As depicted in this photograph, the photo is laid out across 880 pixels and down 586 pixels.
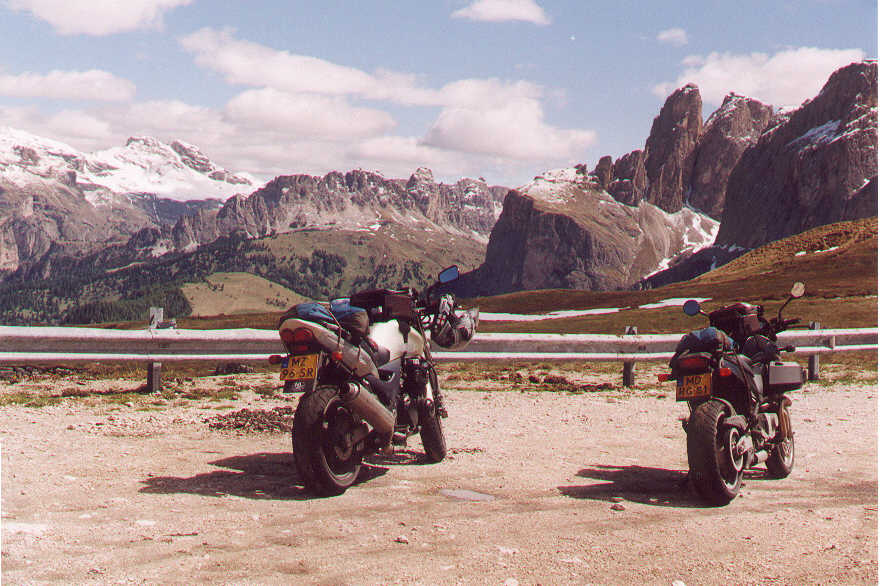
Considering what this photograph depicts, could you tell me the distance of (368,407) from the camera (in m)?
6.47

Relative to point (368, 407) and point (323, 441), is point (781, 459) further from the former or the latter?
point (323, 441)

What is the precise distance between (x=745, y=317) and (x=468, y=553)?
4.12 metres

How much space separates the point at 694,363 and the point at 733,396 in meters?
0.62

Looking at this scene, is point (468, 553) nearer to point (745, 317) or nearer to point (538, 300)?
point (745, 317)

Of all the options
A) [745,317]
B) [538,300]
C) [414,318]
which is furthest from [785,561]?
[538,300]

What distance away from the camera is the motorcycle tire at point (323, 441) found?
19.9 feet

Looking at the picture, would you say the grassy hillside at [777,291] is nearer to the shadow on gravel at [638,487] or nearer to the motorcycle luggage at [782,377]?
the shadow on gravel at [638,487]

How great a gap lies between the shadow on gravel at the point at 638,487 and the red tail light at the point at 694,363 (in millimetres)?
1059

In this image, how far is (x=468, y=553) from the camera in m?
4.84

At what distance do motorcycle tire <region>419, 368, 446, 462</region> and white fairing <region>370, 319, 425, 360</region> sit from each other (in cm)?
35

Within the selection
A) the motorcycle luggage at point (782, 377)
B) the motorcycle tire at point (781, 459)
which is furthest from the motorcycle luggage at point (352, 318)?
the motorcycle tire at point (781, 459)

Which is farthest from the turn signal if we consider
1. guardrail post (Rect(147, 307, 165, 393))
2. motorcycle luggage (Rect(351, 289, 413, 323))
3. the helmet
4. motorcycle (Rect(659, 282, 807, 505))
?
guardrail post (Rect(147, 307, 165, 393))

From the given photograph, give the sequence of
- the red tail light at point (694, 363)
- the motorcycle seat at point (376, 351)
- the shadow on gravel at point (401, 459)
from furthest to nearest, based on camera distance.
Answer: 1. the shadow on gravel at point (401, 459)
2. the red tail light at point (694, 363)
3. the motorcycle seat at point (376, 351)

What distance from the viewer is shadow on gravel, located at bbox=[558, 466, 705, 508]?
6.60 metres
